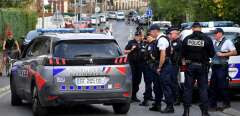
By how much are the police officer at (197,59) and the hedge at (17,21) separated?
25.0 metres

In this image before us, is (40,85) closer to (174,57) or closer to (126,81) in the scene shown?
(126,81)

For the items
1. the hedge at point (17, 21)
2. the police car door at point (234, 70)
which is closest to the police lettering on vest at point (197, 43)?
the police car door at point (234, 70)

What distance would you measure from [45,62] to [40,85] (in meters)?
0.42

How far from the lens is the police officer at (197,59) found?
12.6 m

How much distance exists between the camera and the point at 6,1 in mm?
51500

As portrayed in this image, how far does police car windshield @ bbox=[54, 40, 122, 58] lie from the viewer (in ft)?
41.7

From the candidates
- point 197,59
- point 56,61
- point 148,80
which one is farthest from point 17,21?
point 197,59

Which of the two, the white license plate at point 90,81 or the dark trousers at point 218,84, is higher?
the white license plate at point 90,81


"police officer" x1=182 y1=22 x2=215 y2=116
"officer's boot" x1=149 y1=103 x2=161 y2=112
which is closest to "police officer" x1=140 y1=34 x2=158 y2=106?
"officer's boot" x1=149 y1=103 x2=161 y2=112

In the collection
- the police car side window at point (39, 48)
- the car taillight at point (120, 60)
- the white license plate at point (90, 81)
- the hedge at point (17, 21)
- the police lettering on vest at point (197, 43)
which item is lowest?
the hedge at point (17, 21)

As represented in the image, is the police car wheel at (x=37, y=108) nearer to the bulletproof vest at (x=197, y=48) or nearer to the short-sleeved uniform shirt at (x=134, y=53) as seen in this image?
the bulletproof vest at (x=197, y=48)

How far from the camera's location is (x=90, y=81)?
41.3 feet

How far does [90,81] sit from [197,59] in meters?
1.97

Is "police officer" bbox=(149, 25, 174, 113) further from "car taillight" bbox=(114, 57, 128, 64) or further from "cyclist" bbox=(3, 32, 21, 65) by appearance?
"cyclist" bbox=(3, 32, 21, 65)
